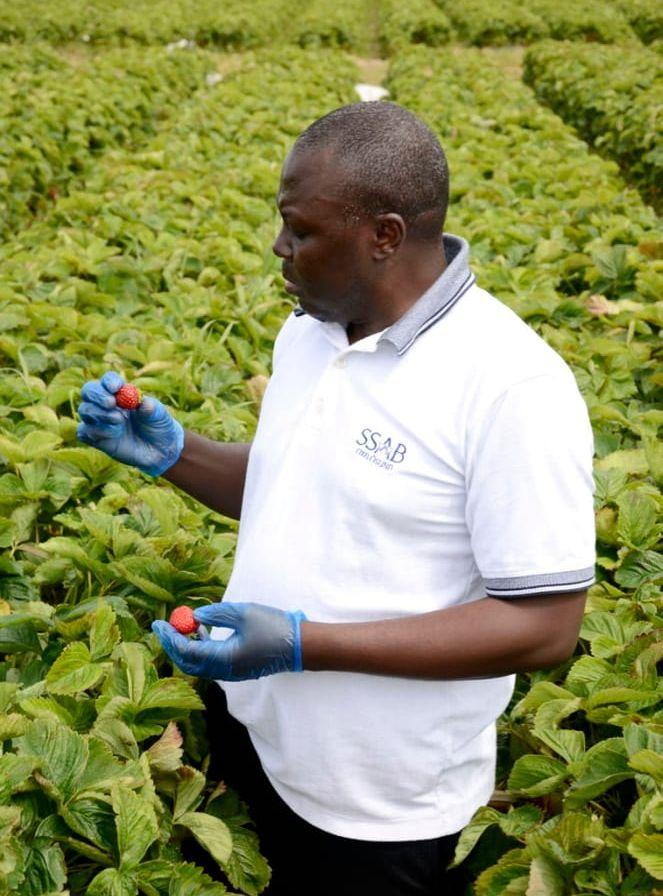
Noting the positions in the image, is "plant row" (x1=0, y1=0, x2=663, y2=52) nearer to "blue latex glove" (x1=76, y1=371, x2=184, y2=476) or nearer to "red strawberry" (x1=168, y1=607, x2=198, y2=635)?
"blue latex glove" (x1=76, y1=371, x2=184, y2=476)

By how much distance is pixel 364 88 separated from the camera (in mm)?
14016

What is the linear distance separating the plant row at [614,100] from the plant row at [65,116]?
4.82 m

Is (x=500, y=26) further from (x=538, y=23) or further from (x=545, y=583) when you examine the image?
(x=545, y=583)

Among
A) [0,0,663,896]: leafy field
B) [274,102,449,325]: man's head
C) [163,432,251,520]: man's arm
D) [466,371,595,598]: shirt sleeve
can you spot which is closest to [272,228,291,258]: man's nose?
[274,102,449,325]: man's head

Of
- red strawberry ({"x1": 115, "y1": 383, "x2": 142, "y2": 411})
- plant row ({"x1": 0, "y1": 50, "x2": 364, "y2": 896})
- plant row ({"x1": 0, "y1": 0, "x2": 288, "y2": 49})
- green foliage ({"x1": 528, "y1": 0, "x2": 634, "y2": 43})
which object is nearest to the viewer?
plant row ({"x1": 0, "y1": 50, "x2": 364, "y2": 896})

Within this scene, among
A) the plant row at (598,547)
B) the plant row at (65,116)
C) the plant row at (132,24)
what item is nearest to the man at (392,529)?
the plant row at (598,547)

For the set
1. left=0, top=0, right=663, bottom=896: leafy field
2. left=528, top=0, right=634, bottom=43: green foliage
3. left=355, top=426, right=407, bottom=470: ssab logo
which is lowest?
left=528, top=0, right=634, bottom=43: green foliage

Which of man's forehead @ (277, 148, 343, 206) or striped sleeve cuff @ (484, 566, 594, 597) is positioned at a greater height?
man's forehead @ (277, 148, 343, 206)

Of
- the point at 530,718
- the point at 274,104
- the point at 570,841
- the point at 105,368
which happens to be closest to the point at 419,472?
the point at 570,841

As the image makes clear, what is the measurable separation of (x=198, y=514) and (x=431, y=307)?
1.13 m

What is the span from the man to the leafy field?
0.15m

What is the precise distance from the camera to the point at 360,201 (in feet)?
4.89

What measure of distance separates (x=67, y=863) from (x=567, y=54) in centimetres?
1511

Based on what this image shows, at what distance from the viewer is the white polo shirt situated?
135 cm
